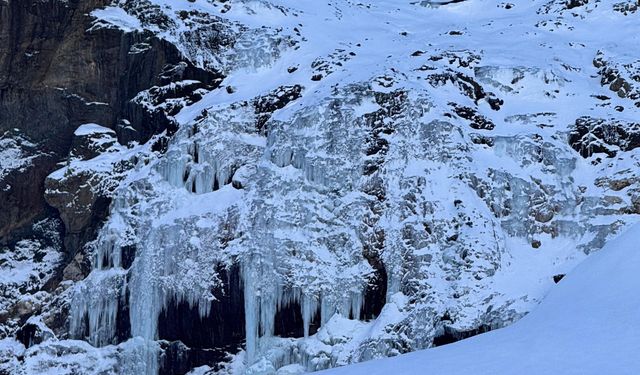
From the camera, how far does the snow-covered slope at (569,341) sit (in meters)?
12.5

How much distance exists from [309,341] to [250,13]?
1320 centimetres

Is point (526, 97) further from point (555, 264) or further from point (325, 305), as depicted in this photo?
point (325, 305)

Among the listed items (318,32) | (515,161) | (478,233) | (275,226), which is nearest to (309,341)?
(275,226)

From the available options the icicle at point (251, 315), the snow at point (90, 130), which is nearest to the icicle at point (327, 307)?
the icicle at point (251, 315)

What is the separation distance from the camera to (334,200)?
28438 mm

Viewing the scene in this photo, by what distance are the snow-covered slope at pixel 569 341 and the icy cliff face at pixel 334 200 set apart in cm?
923

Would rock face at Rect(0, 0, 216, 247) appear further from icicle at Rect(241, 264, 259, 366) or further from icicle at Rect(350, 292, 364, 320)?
icicle at Rect(350, 292, 364, 320)

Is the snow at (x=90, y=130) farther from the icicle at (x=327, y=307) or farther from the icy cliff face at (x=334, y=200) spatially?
the icicle at (x=327, y=307)

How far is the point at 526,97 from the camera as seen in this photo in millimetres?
31406

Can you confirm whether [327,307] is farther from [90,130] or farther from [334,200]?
[90,130]

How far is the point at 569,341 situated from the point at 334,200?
50.4 feet

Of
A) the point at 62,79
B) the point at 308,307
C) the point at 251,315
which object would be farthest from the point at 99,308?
the point at 62,79

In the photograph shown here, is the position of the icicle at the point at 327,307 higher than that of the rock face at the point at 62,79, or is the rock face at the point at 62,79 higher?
the rock face at the point at 62,79

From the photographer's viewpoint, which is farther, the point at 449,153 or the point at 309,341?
the point at 449,153
